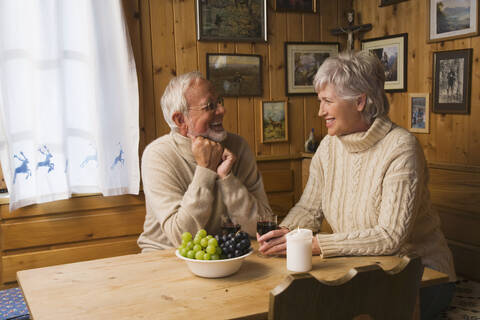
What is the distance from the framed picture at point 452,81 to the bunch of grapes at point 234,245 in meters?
2.12

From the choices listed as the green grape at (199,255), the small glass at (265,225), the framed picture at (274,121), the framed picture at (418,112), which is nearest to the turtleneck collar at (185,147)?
the small glass at (265,225)

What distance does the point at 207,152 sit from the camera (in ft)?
6.89

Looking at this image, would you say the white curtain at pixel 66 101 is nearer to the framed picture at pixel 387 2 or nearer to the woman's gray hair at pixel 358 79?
the woman's gray hair at pixel 358 79

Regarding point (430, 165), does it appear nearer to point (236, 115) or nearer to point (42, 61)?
point (236, 115)

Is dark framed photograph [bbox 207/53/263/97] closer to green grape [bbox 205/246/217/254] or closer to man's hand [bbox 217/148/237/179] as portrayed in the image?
man's hand [bbox 217/148/237/179]

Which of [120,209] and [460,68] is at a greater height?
[460,68]

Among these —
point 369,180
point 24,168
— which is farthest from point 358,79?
point 24,168

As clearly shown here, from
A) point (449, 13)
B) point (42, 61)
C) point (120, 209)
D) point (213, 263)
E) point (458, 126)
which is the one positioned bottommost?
point (120, 209)

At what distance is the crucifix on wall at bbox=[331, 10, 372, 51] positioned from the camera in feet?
12.7

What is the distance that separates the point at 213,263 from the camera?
148 cm

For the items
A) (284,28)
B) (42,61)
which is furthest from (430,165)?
(42,61)

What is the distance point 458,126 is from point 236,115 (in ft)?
5.07

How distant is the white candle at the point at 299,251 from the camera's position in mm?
1542

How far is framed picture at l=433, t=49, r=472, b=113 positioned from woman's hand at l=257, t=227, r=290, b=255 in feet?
6.27
